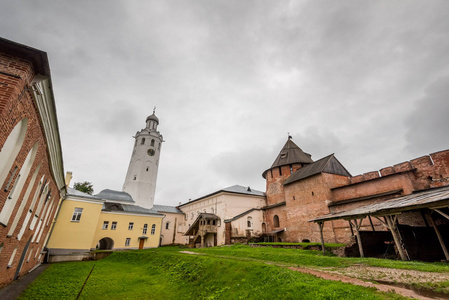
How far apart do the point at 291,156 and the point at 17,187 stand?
104 feet

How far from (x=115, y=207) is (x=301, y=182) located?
26563 millimetres

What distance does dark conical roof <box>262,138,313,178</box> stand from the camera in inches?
1271

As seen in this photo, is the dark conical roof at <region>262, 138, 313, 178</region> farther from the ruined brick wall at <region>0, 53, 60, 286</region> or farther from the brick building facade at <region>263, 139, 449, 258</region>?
the ruined brick wall at <region>0, 53, 60, 286</region>

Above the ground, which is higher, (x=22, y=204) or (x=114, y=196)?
(x=114, y=196)

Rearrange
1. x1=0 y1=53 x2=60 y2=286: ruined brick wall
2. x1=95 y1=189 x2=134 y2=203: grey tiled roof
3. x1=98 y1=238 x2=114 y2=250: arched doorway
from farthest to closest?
x1=95 y1=189 x2=134 y2=203: grey tiled roof, x1=98 y1=238 x2=114 y2=250: arched doorway, x1=0 y1=53 x2=60 y2=286: ruined brick wall

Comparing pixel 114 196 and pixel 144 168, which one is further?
pixel 144 168

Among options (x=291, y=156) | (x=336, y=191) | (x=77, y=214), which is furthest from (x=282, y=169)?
(x=77, y=214)

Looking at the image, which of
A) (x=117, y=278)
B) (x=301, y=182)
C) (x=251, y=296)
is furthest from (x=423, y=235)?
(x=117, y=278)

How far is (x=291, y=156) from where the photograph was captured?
33.2 m

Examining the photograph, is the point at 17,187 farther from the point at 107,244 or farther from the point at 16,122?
the point at 107,244

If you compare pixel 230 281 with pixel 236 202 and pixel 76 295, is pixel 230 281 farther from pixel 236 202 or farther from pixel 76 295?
pixel 236 202

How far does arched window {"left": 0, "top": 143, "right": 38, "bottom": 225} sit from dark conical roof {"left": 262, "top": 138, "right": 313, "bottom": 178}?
30.3 metres

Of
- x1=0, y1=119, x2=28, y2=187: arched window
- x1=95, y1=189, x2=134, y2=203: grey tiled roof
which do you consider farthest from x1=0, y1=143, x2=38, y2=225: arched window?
x1=95, y1=189, x2=134, y2=203: grey tiled roof

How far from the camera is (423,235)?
13492 millimetres
